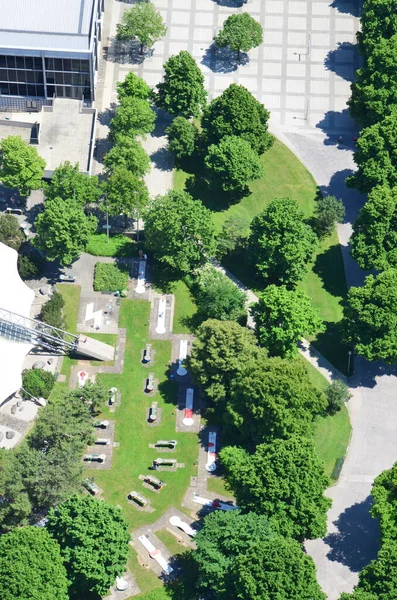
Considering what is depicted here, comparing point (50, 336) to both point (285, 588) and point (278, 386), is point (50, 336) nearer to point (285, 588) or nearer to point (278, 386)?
point (278, 386)

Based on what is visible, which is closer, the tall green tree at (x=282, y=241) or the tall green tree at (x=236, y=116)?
the tall green tree at (x=282, y=241)

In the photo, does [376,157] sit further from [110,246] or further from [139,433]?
[139,433]

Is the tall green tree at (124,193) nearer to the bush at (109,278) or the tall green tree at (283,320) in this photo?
the bush at (109,278)

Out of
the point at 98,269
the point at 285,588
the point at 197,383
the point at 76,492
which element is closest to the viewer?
the point at 285,588

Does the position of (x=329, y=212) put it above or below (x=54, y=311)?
above

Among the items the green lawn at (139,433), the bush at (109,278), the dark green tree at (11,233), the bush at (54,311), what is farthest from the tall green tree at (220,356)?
the dark green tree at (11,233)

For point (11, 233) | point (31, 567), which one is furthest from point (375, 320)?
point (31, 567)

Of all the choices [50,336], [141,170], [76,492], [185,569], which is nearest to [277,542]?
[185,569]
